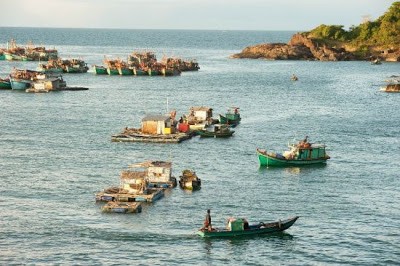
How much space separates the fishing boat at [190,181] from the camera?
8238 cm

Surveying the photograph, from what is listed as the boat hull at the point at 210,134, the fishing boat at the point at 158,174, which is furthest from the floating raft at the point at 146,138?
the fishing boat at the point at 158,174

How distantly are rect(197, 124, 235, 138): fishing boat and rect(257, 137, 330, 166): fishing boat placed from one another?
58.5ft

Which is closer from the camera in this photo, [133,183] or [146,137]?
[133,183]

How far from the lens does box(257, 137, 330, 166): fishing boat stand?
94.3 meters

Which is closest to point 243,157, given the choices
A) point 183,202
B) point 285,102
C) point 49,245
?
point 183,202

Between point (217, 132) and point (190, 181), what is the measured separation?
31838 mm

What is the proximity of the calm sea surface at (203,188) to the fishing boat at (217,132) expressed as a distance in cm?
198

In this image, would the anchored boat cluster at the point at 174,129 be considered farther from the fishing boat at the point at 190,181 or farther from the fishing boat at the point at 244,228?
the fishing boat at the point at 244,228

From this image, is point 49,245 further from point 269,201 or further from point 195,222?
point 269,201

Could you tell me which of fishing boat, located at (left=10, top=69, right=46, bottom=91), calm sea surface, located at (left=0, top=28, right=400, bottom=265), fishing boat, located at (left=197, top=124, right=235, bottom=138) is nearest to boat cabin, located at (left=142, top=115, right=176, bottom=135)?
calm sea surface, located at (left=0, top=28, right=400, bottom=265)

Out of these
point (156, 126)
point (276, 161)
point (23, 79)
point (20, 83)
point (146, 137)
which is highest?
point (23, 79)

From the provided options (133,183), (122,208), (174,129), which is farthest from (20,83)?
(122,208)

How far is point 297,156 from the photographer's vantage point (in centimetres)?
9594

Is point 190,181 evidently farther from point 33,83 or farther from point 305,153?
point 33,83
